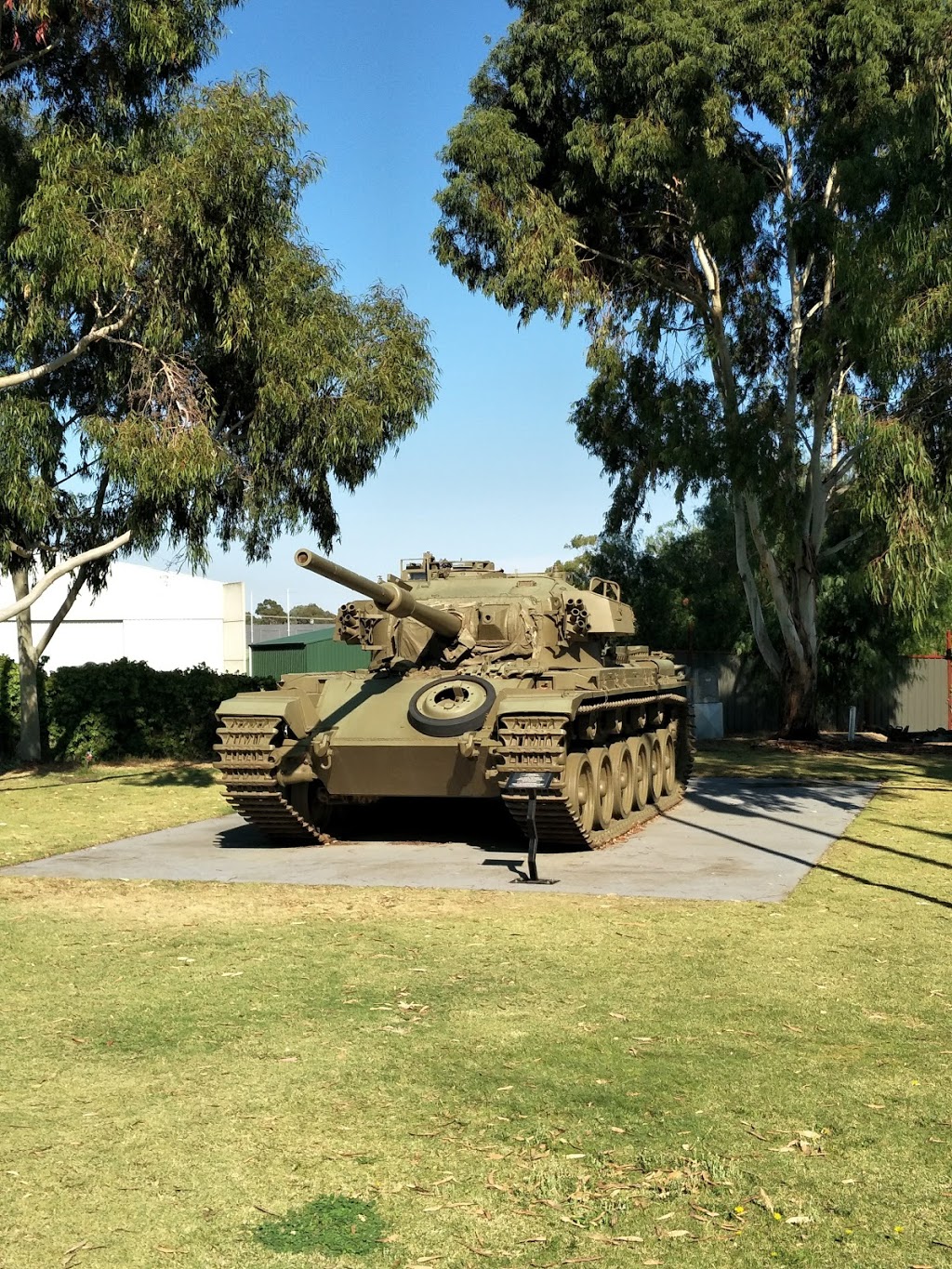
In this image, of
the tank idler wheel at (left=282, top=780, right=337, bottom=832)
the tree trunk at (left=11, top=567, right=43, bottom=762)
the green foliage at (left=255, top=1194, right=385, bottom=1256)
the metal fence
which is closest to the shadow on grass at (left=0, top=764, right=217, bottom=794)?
the tree trunk at (left=11, top=567, right=43, bottom=762)

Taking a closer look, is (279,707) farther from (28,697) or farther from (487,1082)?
(28,697)

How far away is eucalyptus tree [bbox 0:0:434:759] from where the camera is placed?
16.5m

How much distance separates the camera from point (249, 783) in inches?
494

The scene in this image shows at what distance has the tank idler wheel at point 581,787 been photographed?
12320mm

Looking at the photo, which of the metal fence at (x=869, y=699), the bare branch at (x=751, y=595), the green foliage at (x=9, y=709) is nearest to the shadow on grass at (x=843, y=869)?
the bare branch at (x=751, y=595)

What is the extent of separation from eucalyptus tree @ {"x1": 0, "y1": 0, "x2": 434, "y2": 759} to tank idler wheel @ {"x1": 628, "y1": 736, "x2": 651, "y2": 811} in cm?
652

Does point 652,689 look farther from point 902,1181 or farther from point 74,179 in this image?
point 902,1181

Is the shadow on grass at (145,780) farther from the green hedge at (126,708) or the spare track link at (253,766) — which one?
the spare track link at (253,766)

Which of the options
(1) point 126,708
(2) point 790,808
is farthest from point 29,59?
(2) point 790,808

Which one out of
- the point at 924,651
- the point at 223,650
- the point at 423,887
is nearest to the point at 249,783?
the point at 423,887

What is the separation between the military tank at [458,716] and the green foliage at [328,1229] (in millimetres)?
6930

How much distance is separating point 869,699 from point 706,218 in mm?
15601

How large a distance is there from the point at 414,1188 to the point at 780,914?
212 inches

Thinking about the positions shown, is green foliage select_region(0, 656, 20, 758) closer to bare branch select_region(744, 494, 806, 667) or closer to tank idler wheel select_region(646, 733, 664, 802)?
tank idler wheel select_region(646, 733, 664, 802)
